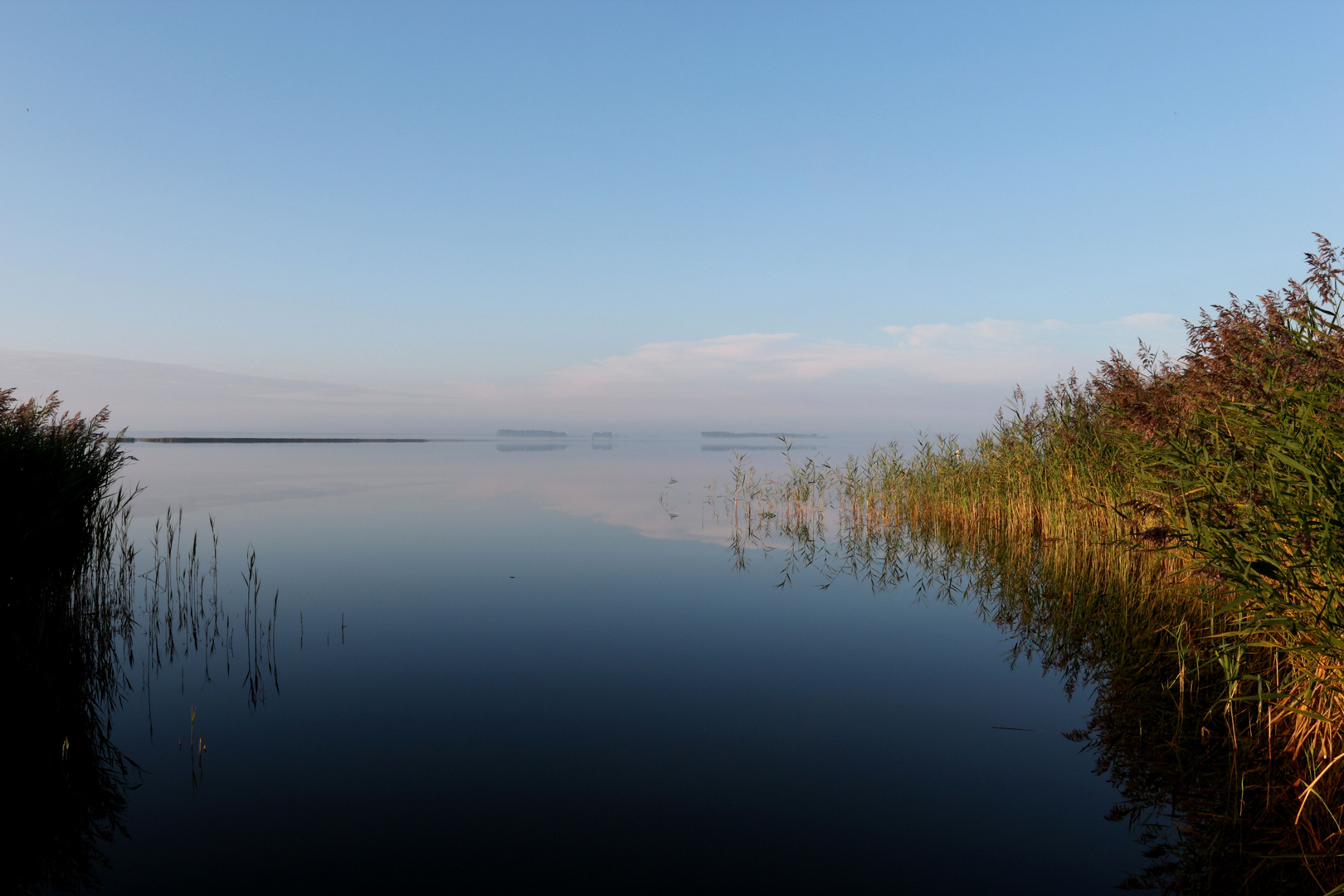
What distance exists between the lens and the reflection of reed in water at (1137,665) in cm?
385

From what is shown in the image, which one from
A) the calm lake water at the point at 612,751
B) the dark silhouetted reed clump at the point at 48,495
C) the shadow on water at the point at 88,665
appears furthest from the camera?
the dark silhouetted reed clump at the point at 48,495

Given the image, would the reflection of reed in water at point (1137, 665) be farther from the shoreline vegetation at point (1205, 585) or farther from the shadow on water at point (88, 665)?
the shadow on water at point (88, 665)

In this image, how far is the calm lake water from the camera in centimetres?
379

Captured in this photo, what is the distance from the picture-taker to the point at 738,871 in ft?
12.1

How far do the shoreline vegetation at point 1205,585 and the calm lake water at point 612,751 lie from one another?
47 centimetres

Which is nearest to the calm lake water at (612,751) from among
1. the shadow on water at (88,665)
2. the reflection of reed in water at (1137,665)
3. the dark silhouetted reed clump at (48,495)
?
the shadow on water at (88,665)

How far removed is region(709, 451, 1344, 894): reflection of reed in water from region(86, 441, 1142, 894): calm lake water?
304 millimetres

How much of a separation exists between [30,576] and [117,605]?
132 centimetres

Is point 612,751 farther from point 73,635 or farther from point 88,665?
point 73,635

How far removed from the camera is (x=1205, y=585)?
8141 mm

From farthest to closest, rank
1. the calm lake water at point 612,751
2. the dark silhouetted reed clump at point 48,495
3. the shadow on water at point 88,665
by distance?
the dark silhouetted reed clump at point 48,495 < the shadow on water at point 88,665 < the calm lake water at point 612,751

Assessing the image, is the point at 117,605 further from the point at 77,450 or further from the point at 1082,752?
the point at 1082,752

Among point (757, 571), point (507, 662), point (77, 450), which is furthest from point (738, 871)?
point (77, 450)

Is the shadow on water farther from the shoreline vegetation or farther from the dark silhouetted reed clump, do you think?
the shoreline vegetation
